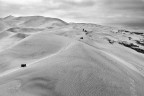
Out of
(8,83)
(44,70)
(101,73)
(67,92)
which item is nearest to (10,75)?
(8,83)

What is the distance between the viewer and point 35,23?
10047 millimetres

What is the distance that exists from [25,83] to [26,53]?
120 cm

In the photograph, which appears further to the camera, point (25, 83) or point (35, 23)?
point (35, 23)

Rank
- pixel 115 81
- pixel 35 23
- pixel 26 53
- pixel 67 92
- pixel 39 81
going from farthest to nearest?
pixel 35 23 → pixel 26 53 → pixel 115 81 → pixel 39 81 → pixel 67 92

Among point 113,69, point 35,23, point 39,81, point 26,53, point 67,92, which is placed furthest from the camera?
point 35,23

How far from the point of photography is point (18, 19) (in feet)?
37.0

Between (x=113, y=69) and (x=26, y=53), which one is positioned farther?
(x=26, y=53)

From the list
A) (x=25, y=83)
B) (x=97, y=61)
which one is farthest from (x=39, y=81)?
(x=97, y=61)

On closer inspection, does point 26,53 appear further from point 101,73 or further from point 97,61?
point 101,73

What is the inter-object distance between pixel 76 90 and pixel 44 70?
397mm

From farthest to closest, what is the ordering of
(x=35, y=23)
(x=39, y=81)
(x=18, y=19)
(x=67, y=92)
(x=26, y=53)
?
1. (x=18, y=19)
2. (x=35, y=23)
3. (x=26, y=53)
4. (x=39, y=81)
5. (x=67, y=92)

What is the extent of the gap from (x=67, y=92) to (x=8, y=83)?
0.50 meters

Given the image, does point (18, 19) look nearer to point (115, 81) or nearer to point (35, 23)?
point (35, 23)

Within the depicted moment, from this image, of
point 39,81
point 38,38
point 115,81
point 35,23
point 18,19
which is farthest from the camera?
point 18,19
